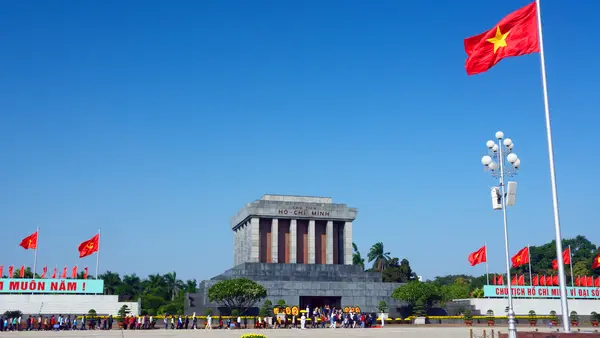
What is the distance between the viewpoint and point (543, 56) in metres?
21.1

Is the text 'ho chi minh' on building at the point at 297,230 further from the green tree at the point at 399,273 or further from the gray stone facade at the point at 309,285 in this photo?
the green tree at the point at 399,273

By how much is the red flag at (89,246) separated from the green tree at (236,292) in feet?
44.0

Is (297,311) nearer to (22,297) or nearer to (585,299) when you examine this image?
(22,297)

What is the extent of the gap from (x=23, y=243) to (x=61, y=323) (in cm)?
1413

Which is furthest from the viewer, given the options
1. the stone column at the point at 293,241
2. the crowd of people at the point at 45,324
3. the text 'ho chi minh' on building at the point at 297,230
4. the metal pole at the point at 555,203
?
the stone column at the point at 293,241

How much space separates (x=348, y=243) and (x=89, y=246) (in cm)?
2719

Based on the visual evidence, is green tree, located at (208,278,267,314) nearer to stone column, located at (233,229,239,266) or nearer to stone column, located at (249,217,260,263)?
stone column, located at (249,217,260,263)

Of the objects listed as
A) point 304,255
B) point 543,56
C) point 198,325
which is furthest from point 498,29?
point 304,255

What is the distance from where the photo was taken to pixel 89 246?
6025cm

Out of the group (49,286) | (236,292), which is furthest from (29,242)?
(236,292)

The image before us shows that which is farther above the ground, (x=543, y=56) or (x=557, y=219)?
(x=543, y=56)

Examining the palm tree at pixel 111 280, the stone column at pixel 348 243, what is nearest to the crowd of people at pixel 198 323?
the stone column at pixel 348 243

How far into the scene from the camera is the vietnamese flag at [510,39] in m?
21.4

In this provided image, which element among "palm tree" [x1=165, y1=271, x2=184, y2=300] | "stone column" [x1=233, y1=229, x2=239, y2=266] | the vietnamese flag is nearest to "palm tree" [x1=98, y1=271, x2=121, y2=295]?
"palm tree" [x1=165, y1=271, x2=184, y2=300]
